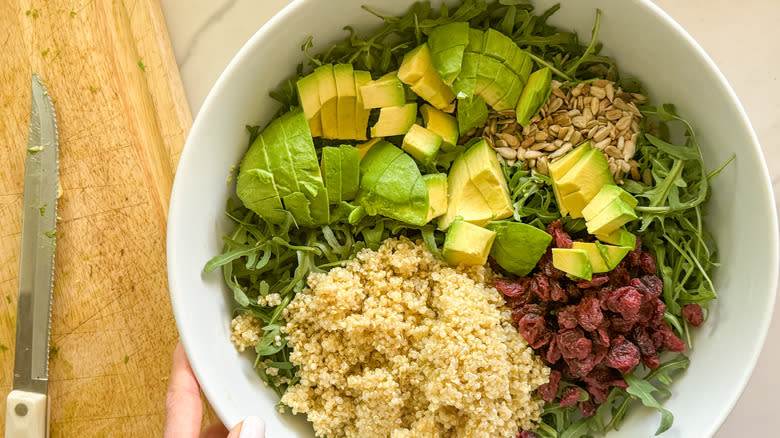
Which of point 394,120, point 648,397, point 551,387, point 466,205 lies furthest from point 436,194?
point 648,397

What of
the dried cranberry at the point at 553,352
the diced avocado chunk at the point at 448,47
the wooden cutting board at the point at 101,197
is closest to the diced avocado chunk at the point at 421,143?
the diced avocado chunk at the point at 448,47

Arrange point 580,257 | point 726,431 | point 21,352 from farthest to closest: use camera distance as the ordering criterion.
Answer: point 726,431, point 21,352, point 580,257

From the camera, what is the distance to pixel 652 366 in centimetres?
136

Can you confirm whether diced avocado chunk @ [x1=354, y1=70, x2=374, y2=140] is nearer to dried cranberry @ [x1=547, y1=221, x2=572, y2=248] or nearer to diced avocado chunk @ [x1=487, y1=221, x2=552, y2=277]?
diced avocado chunk @ [x1=487, y1=221, x2=552, y2=277]

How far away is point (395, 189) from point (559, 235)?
0.38 m

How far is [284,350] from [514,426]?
54 cm

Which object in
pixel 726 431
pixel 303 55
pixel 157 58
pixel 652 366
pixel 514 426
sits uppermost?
pixel 303 55

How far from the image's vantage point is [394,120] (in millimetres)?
1352

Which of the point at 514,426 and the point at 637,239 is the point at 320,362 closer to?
the point at 514,426

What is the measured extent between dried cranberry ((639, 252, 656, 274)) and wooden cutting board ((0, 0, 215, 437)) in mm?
1114

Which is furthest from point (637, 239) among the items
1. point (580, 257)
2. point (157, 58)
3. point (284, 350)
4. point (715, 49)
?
point (157, 58)

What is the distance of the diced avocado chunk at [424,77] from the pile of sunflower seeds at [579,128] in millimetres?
139

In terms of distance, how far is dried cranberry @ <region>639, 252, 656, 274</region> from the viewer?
1.36 metres

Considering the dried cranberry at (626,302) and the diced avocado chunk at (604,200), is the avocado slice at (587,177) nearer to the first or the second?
the diced avocado chunk at (604,200)
